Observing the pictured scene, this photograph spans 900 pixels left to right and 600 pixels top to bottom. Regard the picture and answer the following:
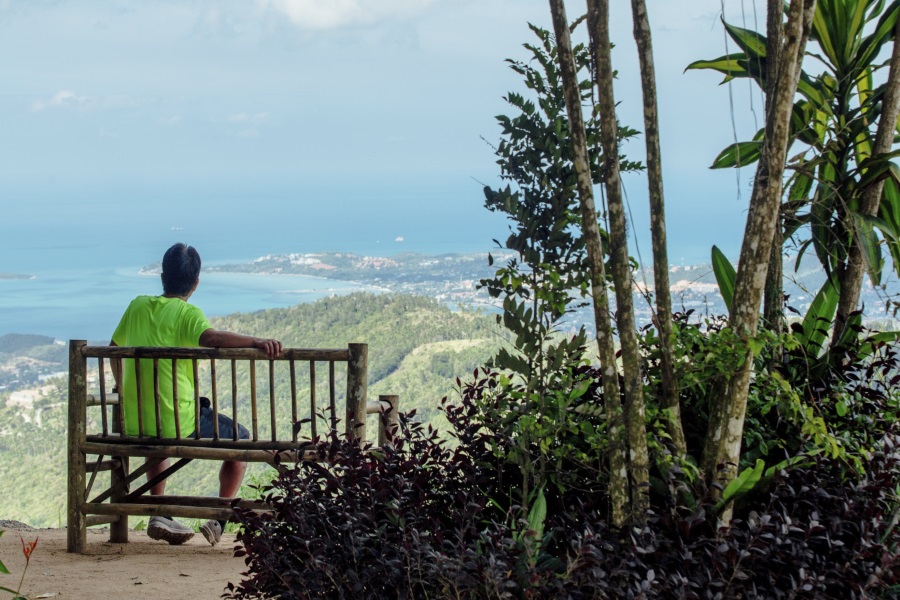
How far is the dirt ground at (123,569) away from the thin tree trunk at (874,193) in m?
2.47

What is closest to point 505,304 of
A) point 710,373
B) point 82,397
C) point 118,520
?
point 710,373

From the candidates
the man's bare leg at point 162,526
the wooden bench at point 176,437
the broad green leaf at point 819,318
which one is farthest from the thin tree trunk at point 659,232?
the man's bare leg at point 162,526

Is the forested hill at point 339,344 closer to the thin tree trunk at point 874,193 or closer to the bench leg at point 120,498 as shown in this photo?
the bench leg at point 120,498

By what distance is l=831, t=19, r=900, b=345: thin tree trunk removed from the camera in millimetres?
3330

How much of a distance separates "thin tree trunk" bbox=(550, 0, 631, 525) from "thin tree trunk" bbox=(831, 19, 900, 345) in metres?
1.33

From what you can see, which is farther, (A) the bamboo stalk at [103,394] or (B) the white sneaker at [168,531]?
(B) the white sneaker at [168,531]

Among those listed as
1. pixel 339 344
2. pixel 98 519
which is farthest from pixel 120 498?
pixel 339 344

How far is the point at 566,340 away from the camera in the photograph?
8.50ft

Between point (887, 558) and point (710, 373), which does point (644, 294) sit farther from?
point (887, 558)

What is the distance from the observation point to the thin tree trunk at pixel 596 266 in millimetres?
2350

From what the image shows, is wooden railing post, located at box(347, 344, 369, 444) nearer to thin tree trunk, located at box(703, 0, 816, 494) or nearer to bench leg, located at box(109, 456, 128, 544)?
bench leg, located at box(109, 456, 128, 544)

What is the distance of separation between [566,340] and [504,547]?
66cm

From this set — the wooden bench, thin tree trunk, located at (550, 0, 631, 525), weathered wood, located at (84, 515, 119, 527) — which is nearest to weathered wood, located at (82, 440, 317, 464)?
the wooden bench

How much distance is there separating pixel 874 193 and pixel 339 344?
1068 centimetres
